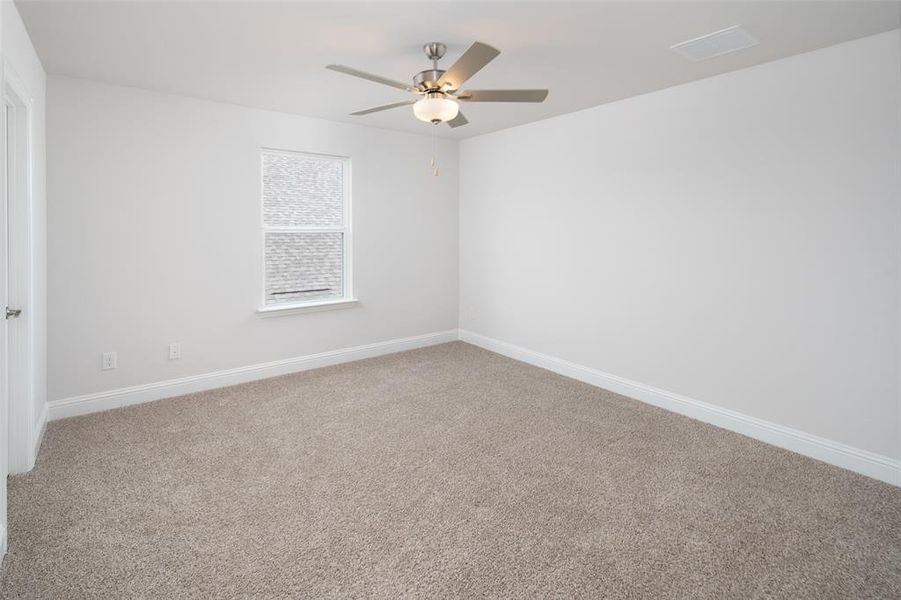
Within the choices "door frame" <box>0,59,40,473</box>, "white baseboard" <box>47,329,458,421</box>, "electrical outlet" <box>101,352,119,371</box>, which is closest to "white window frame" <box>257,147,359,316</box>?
"white baseboard" <box>47,329,458,421</box>

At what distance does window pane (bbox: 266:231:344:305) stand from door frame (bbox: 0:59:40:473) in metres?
1.85

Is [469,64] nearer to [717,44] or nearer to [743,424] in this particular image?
[717,44]

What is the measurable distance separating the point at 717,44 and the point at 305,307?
367cm

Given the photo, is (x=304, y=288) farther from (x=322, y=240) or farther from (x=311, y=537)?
(x=311, y=537)

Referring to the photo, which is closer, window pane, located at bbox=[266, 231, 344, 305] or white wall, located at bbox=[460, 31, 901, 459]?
white wall, located at bbox=[460, 31, 901, 459]

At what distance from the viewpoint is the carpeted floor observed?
192 cm

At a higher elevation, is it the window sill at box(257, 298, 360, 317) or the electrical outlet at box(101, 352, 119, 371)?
the window sill at box(257, 298, 360, 317)

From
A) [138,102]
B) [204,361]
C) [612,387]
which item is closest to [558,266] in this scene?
[612,387]

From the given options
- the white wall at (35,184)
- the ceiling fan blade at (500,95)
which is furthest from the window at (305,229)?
the ceiling fan blade at (500,95)

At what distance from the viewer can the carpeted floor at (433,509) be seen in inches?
75.5

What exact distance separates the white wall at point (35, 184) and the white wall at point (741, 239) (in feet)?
12.1

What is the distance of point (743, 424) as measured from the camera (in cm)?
330

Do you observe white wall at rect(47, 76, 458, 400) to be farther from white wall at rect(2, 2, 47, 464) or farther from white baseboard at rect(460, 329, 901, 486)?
white baseboard at rect(460, 329, 901, 486)

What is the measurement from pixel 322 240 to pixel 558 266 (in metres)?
2.26
